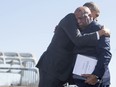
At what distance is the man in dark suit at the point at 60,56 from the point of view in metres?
5.73

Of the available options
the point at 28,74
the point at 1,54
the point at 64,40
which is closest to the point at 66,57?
the point at 64,40

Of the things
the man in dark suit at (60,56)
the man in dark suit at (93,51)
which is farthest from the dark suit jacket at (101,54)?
the man in dark suit at (60,56)

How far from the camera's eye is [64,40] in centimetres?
581

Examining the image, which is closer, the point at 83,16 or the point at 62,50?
the point at 83,16

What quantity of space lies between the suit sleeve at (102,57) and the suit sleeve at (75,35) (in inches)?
3.0

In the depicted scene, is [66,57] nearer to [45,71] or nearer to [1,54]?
[45,71]

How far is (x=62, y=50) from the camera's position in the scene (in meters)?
5.78

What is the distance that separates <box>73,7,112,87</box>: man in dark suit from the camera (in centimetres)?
553

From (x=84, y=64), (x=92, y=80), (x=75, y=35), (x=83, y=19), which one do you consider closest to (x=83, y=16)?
(x=83, y=19)

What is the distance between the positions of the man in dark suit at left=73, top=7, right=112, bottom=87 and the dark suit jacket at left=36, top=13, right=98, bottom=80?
0.27 ft

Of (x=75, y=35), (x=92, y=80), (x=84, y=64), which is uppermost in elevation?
(x=75, y=35)

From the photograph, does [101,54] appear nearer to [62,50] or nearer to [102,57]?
[102,57]

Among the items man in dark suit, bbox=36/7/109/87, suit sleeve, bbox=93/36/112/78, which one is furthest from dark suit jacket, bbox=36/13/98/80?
suit sleeve, bbox=93/36/112/78

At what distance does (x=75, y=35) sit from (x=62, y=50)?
0.27 meters
